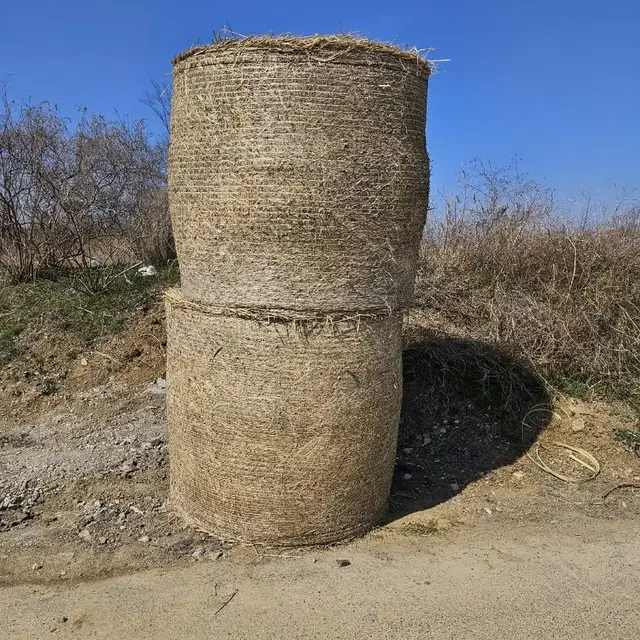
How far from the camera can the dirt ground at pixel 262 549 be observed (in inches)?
117

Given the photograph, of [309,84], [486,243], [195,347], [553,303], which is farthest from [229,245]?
[486,243]

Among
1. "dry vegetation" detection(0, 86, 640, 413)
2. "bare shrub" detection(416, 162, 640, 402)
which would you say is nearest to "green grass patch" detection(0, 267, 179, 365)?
"dry vegetation" detection(0, 86, 640, 413)

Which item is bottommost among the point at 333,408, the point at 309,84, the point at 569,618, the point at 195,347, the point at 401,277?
the point at 569,618

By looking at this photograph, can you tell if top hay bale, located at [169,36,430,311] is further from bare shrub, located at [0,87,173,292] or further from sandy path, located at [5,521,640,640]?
bare shrub, located at [0,87,173,292]

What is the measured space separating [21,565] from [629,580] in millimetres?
2962

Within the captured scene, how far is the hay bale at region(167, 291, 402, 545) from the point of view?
3.05 meters

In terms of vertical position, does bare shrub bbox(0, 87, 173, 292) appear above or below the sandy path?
above

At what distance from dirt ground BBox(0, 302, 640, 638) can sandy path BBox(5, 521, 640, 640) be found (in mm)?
12

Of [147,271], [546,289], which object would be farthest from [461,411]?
[147,271]

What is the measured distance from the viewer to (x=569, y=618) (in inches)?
111

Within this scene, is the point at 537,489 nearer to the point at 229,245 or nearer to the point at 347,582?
the point at 347,582

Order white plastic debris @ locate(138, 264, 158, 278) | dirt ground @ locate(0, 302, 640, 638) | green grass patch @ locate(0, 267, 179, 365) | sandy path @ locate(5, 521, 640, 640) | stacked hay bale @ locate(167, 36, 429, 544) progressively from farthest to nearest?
white plastic debris @ locate(138, 264, 158, 278)
green grass patch @ locate(0, 267, 179, 365)
dirt ground @ locate(0, 302, 640, 638)
stacked hay bale @ locate(167, 36, 429, 544)
sandy path @ locate(5, 521, 640, 640)

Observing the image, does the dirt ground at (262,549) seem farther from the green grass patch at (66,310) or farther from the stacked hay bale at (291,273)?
the green grass patch at (66,310)

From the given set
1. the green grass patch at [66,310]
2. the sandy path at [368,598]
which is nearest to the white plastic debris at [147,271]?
the green grass patch at [66,310]
